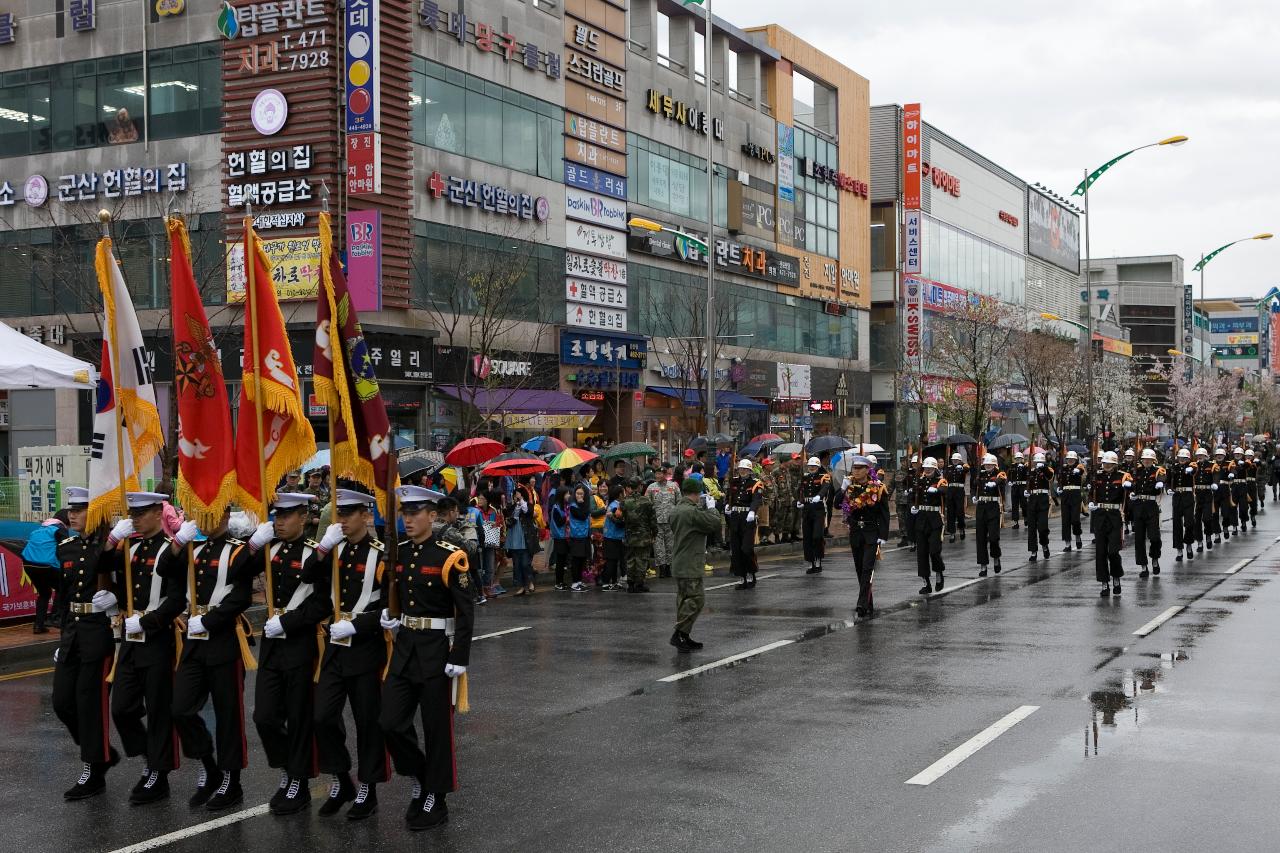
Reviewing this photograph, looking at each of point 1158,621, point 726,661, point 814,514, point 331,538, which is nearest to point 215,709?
point 331,538

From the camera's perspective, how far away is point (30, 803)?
27.0 feet

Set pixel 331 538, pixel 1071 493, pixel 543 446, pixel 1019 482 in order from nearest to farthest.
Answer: pixel 331 538 → pixel 1071 493 → pixel 543 446 → pixel 1019 482

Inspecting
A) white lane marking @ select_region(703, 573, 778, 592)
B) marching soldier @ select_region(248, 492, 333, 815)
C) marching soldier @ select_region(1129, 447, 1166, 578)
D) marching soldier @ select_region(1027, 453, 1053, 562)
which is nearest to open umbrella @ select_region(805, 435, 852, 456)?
marching soldier @ select_region(1027, 453, 1053, 562)

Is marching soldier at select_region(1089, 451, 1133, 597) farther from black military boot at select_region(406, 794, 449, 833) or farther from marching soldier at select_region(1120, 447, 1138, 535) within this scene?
black military boot at select_region(406, 794, 449, 833)

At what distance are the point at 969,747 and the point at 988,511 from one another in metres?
13.0

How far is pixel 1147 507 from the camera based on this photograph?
21391 mm

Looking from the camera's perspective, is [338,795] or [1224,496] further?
[1224,496]

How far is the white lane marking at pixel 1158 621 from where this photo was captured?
1451cm

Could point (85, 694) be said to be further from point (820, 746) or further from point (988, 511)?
point (988, 511)

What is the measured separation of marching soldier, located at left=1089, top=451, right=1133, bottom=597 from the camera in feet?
60.1

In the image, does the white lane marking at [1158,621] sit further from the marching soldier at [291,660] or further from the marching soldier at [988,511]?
the marching soldier at [291,660]

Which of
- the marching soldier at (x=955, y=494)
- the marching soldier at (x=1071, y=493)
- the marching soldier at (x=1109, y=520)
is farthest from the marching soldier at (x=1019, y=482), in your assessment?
the marching soldier at (x=1109, y=520)

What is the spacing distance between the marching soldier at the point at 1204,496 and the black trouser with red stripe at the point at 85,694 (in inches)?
830

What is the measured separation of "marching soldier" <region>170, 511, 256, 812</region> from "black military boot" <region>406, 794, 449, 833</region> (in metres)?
1.24
